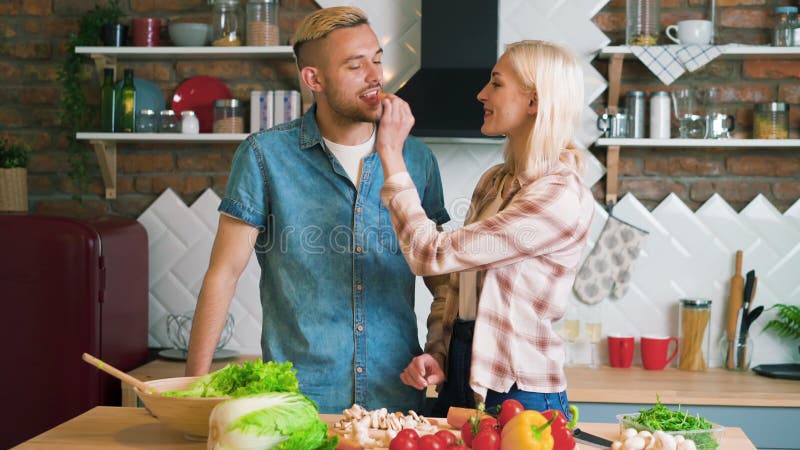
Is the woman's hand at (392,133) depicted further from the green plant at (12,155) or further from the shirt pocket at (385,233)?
the green plant at (12,155)

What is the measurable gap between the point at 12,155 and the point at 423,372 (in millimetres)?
2460

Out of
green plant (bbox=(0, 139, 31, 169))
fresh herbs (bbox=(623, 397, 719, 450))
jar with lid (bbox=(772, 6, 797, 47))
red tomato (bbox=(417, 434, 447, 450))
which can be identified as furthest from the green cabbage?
jar with lid (bbox=(772, 6, 797, 47))

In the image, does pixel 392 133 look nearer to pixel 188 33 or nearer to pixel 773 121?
pixel 188 33

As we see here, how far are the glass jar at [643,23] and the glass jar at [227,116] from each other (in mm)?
1552

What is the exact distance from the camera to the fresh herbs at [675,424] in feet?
5.40

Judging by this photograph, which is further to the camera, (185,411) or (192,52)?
(192,52)

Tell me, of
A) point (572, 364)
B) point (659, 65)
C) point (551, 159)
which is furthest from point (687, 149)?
point (551, 159)

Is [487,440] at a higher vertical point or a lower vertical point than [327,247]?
lower

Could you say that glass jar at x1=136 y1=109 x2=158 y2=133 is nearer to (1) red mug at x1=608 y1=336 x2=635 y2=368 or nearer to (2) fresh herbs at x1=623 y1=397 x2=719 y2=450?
(1) red mug at x1=608 y1=336 x2=635 y2=368

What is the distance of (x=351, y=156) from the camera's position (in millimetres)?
2189

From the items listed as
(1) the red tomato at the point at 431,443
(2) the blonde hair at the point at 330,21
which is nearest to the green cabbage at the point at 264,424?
(1) the red tomato at the point at 431,443

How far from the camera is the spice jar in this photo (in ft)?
11.6

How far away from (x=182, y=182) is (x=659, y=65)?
198 centimetres

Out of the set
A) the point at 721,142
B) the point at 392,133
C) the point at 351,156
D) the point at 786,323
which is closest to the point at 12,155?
the point at 351,156
